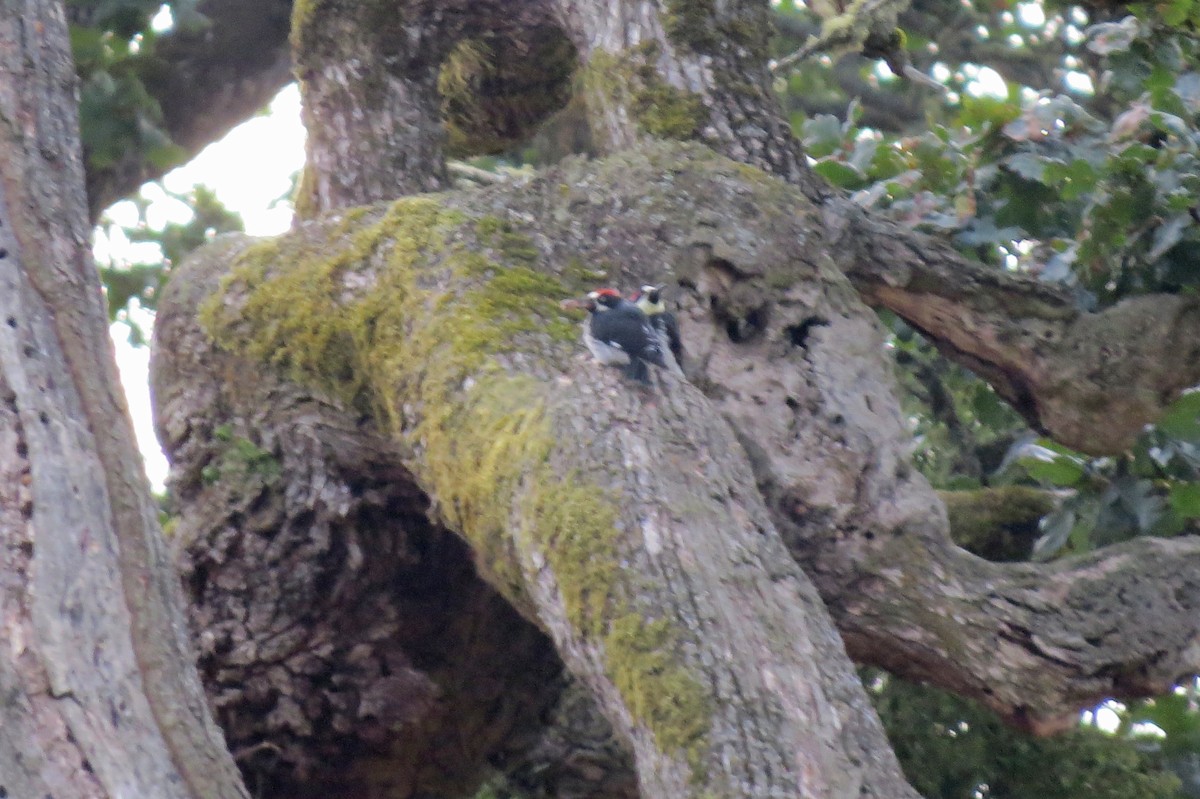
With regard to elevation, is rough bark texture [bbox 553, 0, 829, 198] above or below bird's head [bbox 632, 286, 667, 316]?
above

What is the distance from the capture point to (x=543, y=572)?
2775 mm

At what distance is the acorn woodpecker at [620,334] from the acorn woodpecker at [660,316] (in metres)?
0.02

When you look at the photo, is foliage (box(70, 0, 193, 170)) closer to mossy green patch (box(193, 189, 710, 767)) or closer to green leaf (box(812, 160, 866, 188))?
mossy green patch (box(193, 189, 710, 767))

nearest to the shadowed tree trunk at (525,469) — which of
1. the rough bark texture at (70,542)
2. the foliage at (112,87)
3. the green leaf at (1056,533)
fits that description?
the rough bark texture at (70,542)

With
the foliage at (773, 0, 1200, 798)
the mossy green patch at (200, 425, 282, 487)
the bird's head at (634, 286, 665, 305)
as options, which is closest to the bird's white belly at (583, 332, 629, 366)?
the bird's head at (634, 286, 665, 305)

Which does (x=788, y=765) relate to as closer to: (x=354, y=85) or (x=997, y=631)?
(x=997, y=631)

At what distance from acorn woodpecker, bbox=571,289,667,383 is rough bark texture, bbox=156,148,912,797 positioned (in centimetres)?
7

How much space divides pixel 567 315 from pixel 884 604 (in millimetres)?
1061

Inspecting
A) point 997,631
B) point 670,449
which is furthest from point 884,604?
point 670,449

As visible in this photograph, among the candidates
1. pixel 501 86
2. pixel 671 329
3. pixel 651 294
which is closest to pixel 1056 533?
pixel 671 329

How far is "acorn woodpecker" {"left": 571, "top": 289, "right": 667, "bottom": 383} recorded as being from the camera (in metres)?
3.19

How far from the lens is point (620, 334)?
10.9 ft

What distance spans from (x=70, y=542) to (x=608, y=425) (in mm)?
1111

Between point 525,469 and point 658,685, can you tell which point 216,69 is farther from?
point 658,685
